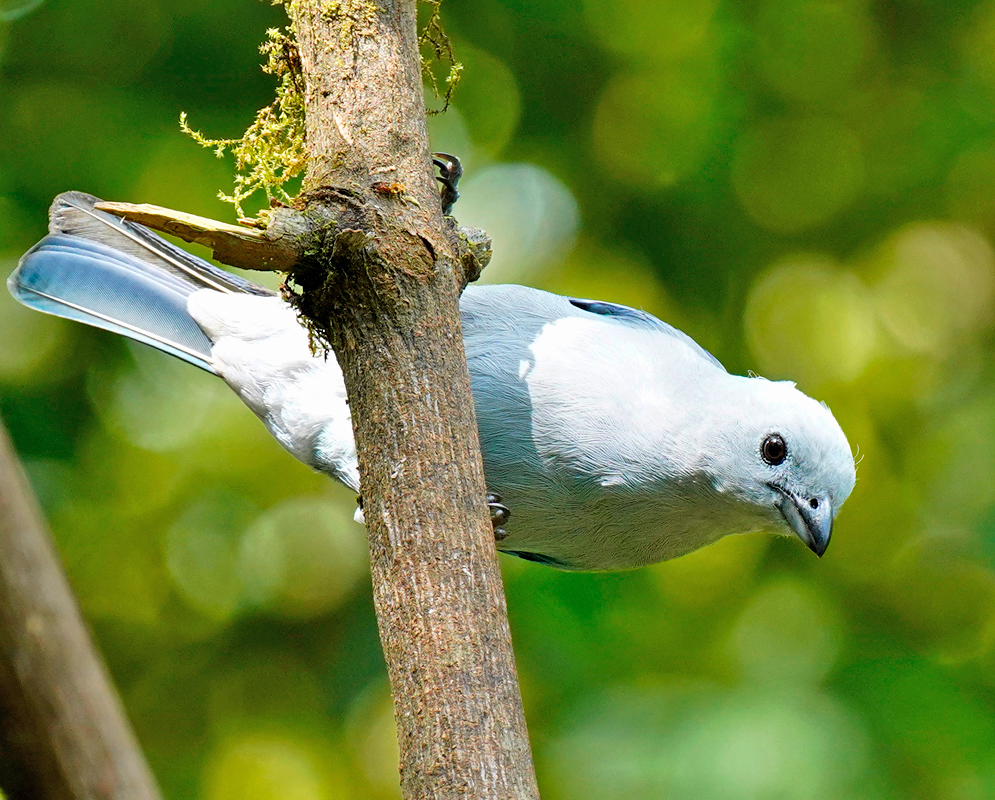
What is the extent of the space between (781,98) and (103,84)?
3.22m

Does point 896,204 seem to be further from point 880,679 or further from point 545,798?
point 545,798

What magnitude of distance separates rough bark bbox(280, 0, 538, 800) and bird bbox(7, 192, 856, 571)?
0.75 meters

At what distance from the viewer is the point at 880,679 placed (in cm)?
427

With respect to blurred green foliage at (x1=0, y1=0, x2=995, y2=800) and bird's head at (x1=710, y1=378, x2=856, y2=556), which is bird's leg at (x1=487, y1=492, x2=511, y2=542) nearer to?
bird's head at (x1=710, y1=378, x2=856, y2=556)

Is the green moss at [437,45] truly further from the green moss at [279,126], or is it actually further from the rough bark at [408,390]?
the rough bark at [408,390]

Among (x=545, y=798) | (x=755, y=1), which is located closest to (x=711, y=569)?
(x=545, y=798)

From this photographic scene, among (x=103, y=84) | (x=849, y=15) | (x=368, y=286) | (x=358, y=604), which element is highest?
(x=849, y=15)

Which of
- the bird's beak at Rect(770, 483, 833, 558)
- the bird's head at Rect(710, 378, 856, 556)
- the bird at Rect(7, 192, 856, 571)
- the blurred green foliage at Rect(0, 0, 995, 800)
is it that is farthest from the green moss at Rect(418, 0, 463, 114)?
the blurred green foliage at Rect(0, 0, 995, 800)

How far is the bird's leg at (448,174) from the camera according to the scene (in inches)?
109

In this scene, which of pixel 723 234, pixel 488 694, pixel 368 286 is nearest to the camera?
pixel 488 694

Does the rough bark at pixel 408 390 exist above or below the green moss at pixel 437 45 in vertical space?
below

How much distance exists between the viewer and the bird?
2779mm

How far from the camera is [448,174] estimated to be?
9.21 feet

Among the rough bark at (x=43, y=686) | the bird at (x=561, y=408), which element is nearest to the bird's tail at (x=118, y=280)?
the bird at (x=561, y=408)
